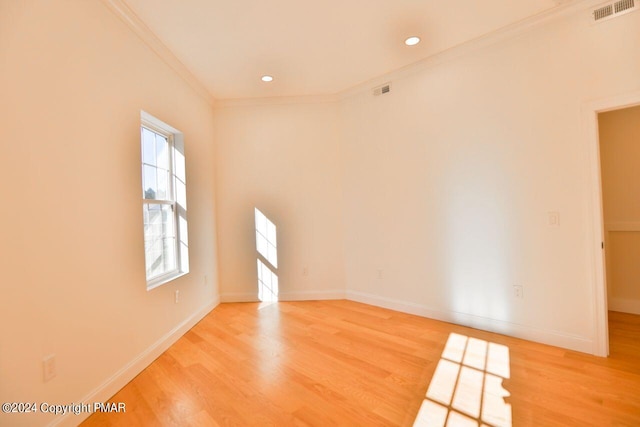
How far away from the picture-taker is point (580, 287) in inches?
101

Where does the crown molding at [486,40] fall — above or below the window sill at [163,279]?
above

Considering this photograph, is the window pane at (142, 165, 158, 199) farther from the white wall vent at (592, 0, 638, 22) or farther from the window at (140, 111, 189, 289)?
the white wall vent at (592, 0, 638, 22)

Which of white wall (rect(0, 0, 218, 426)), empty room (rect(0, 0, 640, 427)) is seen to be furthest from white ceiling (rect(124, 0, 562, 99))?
white wall (rect(0, 0, 218, 426))

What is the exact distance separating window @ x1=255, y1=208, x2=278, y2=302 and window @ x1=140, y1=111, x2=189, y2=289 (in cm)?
116

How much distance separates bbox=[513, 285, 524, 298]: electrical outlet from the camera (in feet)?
9.34

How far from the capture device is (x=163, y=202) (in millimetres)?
3160

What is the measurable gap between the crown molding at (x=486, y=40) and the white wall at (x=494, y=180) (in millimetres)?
47

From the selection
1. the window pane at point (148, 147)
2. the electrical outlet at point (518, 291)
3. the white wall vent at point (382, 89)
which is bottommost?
the electrical outlet at point (518, 291)

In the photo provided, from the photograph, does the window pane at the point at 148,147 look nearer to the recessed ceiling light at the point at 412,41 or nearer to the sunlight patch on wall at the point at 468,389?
the recessed ceiling light at the point at 412,41

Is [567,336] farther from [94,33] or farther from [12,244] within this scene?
[94,33]

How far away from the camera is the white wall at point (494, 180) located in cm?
254

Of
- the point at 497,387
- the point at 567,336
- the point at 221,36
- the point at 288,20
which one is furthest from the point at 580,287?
the point at 221,36

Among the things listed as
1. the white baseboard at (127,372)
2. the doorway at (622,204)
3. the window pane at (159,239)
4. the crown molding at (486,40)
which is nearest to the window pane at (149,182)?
the window pane at (159,239)

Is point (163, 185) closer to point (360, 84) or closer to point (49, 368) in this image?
point (49, 368)
